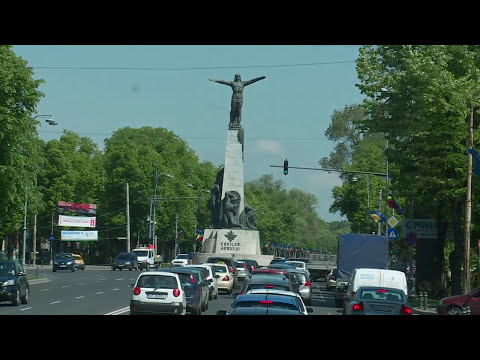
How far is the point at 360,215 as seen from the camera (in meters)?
95.7

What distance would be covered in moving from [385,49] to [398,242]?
68.5ft

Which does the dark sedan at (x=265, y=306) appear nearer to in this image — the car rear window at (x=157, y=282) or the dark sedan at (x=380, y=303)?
the dark sedan at (x=380, y=303)

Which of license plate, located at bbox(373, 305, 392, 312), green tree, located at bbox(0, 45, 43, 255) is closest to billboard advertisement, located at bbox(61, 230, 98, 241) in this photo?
green tree, located at bbox(0, 45, 43, 255)

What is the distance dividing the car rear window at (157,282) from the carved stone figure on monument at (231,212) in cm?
5088

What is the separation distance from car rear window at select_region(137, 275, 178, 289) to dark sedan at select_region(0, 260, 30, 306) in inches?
322

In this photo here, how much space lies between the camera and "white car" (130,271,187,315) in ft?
85.0

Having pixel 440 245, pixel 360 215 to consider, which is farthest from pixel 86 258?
pixel 440 245

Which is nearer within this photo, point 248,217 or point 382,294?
point 382,294

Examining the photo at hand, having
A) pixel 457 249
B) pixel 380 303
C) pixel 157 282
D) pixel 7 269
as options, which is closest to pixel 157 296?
pixel 157 282

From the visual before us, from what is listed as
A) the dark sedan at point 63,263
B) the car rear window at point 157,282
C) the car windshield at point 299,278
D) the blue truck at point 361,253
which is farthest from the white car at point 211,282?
the dark sedan at point 63,263

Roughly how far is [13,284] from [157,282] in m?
8.42

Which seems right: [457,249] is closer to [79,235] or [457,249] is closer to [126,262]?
[126,262]

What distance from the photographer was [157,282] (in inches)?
1037
